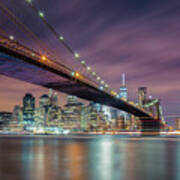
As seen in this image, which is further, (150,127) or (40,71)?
(150,127)

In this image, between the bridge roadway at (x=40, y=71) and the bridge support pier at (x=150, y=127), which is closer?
the bridge roadway at (x=40, y=71)

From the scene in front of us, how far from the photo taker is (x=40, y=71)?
32.8 m

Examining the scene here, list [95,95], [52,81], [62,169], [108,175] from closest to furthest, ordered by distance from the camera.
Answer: [108,175], [62,169], [52,81], [95,95]

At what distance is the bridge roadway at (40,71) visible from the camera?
2605cm

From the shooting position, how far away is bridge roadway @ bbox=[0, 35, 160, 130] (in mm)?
26045

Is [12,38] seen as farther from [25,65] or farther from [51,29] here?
[51,29]

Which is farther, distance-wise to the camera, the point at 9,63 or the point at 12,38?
the point at 9,63

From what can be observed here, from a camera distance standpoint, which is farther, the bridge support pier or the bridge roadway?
the bridge support pier

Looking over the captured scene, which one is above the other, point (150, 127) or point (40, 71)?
point (40, 71)

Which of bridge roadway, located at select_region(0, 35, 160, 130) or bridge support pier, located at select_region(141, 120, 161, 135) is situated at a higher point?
bridge roadway, located at select_region(0, 35, 160, 130)

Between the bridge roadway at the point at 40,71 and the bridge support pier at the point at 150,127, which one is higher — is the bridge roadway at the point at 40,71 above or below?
above

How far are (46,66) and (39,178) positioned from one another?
22812 mm

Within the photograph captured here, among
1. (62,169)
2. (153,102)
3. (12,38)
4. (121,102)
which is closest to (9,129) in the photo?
(153,102)

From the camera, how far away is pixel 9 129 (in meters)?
175
